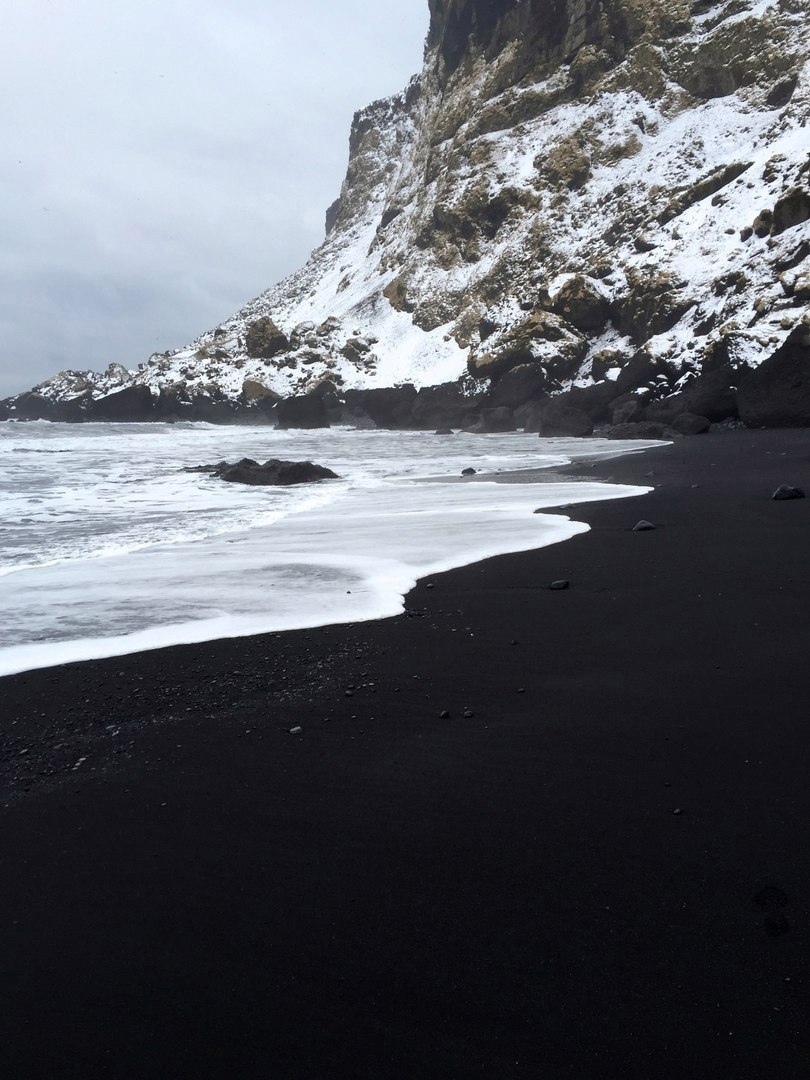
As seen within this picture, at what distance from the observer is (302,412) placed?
45719 millimetres

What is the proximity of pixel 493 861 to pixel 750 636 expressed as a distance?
7.23 feet

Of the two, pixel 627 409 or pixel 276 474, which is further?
pixel 627 409

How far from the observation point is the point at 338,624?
4.10 m

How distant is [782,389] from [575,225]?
31902 mm

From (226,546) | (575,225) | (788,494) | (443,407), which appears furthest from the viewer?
(575,225)

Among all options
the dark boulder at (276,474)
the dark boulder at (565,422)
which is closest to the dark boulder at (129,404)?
the dark boulder at (565,422)

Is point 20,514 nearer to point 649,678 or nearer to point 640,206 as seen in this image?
point 649,678

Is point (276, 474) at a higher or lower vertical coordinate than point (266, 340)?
lower

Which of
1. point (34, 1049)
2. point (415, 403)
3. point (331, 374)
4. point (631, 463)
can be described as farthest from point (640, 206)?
point (34, 1049)

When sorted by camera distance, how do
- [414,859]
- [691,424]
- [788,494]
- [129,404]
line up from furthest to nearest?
[129,404]
[691,424]
[788,494]
[414,859]

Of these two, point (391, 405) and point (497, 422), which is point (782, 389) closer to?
point (497, 422)

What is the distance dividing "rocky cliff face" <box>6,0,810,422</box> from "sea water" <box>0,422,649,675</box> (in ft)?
54.2

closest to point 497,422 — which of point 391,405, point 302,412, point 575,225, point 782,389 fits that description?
point 391,405

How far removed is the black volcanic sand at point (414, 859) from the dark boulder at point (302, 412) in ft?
141
